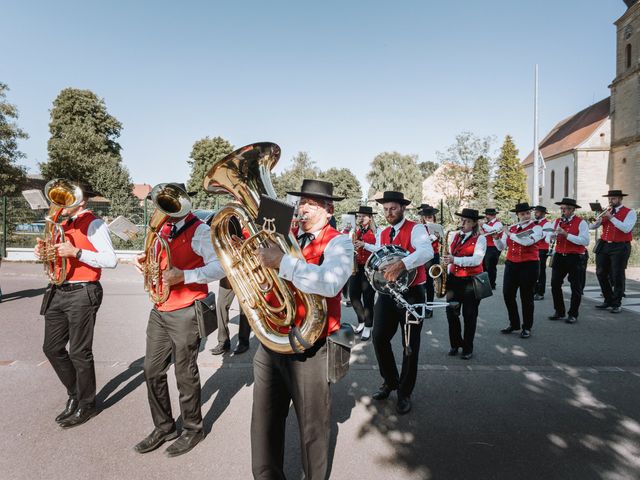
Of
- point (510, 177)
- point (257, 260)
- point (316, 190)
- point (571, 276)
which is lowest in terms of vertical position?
point (571, 276)

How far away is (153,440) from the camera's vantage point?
3.19m

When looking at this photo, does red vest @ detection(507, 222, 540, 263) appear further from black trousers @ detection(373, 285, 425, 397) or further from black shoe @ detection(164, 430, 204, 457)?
black shoe @ detection(164, 430, 204, 457)

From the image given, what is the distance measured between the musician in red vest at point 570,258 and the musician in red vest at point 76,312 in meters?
7.10

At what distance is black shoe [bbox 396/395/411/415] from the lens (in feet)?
12.5

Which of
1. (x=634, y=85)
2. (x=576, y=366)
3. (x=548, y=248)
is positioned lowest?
(x=576, y=366)

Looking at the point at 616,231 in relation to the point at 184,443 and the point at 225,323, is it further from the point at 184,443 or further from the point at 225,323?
the point at 184,443

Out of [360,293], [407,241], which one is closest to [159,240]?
[407,241]

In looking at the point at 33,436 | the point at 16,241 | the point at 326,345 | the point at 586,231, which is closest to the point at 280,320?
the point at 326,345

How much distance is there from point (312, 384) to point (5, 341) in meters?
5.63

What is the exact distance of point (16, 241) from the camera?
15484mm

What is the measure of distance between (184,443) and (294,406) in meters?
1.21

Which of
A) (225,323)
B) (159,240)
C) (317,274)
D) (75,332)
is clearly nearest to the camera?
(317,274)

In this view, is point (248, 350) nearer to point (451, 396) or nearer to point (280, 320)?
point (451, 396)

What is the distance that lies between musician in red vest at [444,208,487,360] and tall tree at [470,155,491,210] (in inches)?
923
